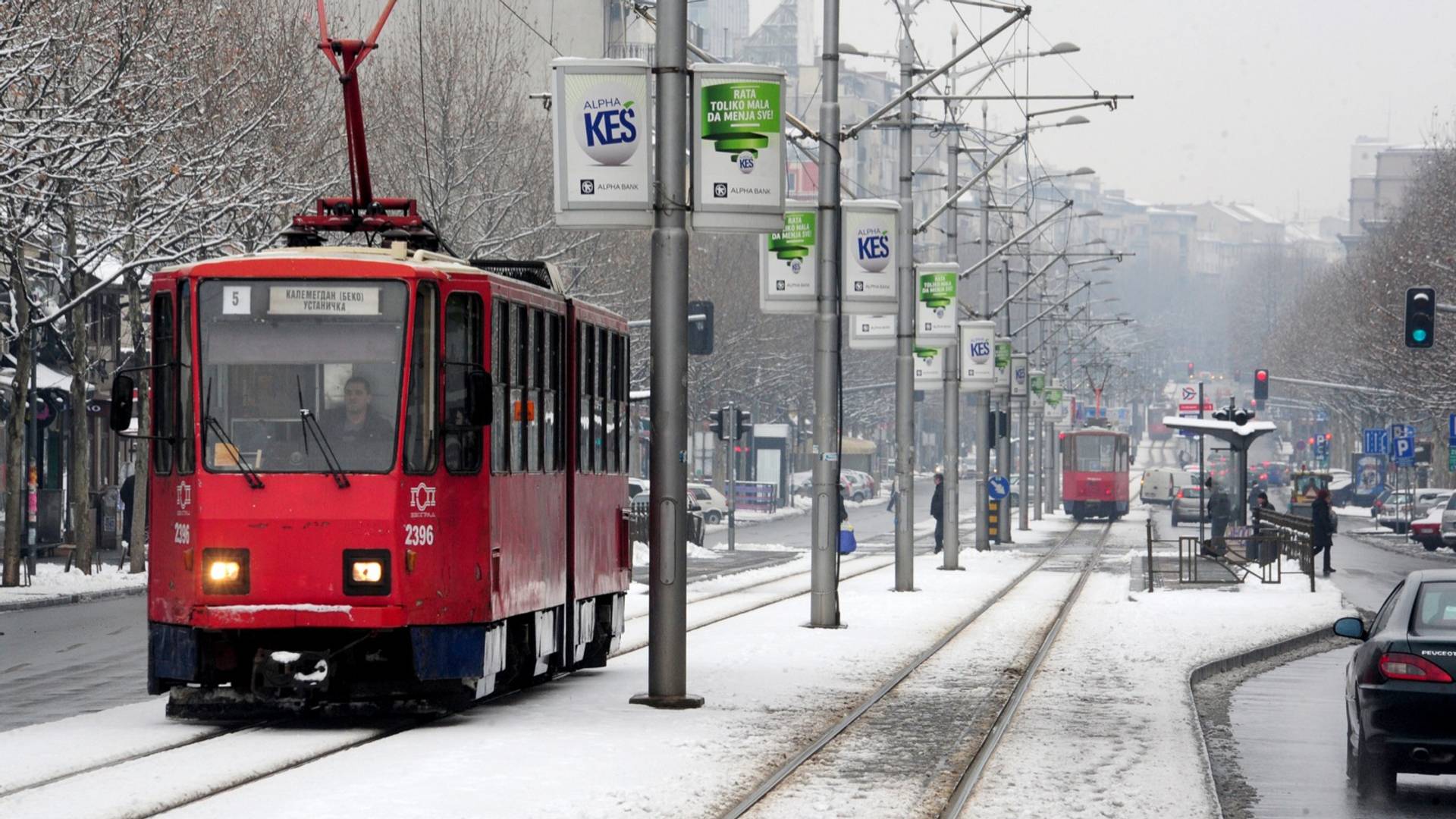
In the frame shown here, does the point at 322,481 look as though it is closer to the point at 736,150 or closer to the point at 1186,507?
the point at 736,150

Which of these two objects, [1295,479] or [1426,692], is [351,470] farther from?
[1295,479]

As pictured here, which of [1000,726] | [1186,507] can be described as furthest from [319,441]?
[1186,507]

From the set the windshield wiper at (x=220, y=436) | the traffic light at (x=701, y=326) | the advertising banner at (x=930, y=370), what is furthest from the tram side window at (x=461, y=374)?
the advertising banner at (x=930, y=370)

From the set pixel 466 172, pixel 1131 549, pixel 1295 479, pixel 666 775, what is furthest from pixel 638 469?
pixel 666 775

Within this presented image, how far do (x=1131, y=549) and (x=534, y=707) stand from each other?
4303cm

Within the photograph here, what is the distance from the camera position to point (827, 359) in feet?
93.1

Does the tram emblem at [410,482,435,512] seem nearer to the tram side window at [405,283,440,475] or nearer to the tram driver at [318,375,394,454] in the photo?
the tram side window at [405,283,440,475]

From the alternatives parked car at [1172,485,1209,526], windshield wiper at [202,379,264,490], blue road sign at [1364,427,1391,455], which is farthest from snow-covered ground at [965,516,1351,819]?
blue road sign at [1364,427,1391,455]

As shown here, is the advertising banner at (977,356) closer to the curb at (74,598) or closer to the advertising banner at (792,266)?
the curb at (74,598)

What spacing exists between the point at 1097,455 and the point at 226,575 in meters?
74.9

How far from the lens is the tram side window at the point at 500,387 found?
16.7 meters

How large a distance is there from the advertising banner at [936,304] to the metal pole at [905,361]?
2.35 ft

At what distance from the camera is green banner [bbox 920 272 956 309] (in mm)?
37031

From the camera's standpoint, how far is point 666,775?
13859mm
